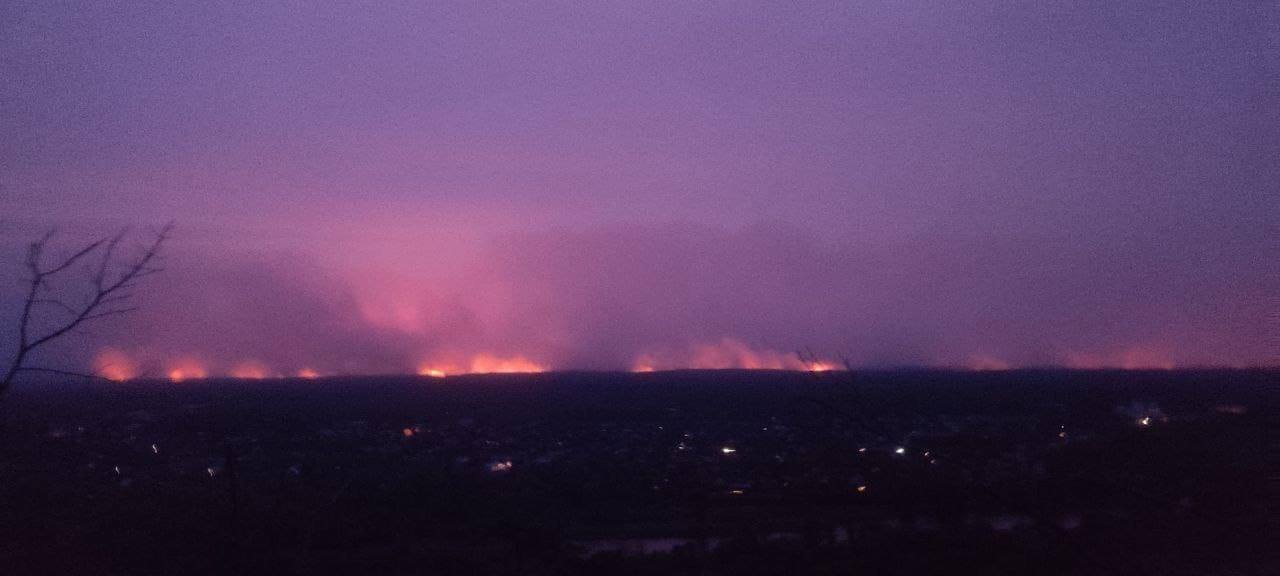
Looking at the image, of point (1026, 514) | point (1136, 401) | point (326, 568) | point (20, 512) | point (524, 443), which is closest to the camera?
point (326, 568)

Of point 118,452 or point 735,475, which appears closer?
point 735,475

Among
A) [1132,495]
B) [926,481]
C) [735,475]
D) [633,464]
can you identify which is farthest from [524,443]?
[1132,495]

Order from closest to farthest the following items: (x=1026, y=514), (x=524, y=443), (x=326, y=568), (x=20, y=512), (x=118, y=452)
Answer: (x=326, y=568) < (x=20, y=512) < (x=1026, y=514) < (x=118, y=452) < (x=524, y=443)

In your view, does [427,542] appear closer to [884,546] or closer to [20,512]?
[20,512]

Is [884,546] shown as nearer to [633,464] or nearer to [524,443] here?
[633,464]

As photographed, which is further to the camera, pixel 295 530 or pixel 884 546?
pixel 295 530

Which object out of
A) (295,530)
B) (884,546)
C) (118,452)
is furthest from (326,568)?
(118,452)
